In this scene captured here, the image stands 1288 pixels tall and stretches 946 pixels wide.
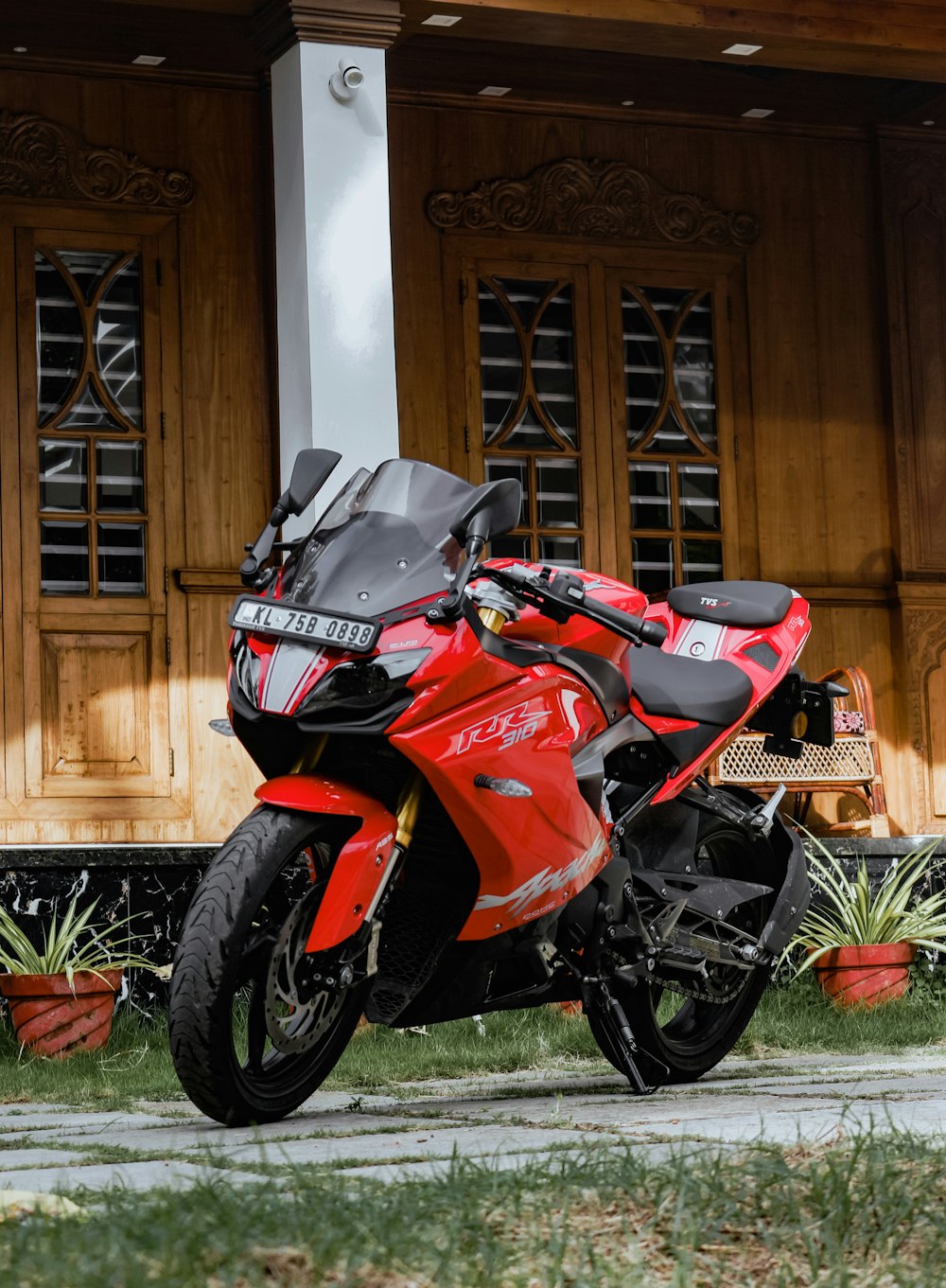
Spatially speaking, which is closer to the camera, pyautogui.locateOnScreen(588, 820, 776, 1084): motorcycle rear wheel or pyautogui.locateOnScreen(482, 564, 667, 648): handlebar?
pyautogui.locateOnScreen(482, 564, 667, 648): handlebar

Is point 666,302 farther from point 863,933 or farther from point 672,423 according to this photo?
point 863,933

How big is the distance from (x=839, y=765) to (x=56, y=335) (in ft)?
12.6

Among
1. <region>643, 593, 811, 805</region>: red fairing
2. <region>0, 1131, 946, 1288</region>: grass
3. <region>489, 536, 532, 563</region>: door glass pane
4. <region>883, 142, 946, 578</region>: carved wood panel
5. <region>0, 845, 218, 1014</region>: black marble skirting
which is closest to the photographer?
<region>0, 1131, 946, 1288</region>: grass

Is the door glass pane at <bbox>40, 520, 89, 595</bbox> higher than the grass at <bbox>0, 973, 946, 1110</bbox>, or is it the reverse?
the door glass pane at <bbox>40, 520, 89, 595</bbox>

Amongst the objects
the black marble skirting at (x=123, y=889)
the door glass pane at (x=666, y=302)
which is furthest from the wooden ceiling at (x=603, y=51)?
the black marble skirting at (x=123, y=889)

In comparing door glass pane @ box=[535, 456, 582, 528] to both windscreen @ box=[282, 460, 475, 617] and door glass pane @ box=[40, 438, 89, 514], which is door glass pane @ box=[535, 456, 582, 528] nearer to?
door glass pane @ box=[40, 438, 89, 514]

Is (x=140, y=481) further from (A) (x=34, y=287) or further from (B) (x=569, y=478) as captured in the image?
(B) (x=569, y=478)

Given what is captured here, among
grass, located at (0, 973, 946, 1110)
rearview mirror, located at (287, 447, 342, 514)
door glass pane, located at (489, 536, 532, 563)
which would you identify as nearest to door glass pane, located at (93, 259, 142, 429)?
door glass pane, located at (489, 536, 532, 563)

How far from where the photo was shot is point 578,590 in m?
3.51

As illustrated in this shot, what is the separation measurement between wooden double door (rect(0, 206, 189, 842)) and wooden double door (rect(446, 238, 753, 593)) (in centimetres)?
142

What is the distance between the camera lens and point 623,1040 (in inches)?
160

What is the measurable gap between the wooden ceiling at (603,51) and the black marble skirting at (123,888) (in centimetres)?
298

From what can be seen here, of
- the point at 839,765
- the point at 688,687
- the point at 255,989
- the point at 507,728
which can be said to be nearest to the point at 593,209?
the point at 839,765

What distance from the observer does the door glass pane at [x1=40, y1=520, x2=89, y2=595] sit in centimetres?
802
